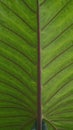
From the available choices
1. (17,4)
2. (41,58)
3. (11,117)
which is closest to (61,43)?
(41,58)

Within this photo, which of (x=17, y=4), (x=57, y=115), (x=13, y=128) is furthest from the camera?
(x=13, y=128)

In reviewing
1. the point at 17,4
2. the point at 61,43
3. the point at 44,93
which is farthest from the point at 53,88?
the point at 17,4

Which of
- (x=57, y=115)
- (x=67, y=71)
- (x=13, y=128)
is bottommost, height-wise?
(x=13, y=128)

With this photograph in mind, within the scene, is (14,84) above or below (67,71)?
below

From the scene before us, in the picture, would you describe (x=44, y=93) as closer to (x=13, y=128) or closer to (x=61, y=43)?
(x=61, y=43)

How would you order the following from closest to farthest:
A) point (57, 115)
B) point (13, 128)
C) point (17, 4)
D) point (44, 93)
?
point (17, 4)
point (44, 93)
point (57, 115)
point (13, 128)

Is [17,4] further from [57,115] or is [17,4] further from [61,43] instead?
[57,115]

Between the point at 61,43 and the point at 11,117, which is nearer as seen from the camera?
the point at 61,43
